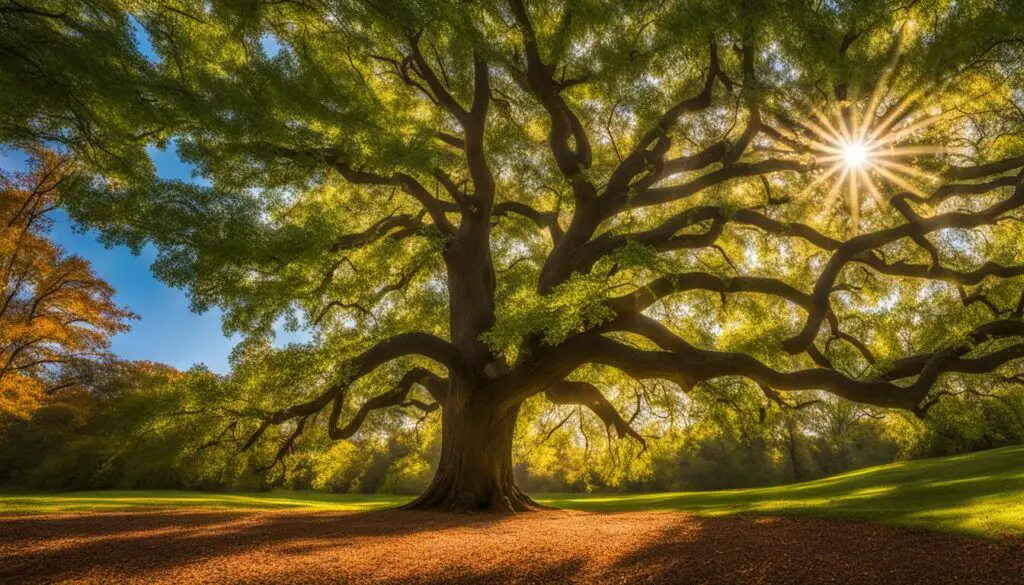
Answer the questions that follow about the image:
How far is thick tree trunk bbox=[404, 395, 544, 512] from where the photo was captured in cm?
1182

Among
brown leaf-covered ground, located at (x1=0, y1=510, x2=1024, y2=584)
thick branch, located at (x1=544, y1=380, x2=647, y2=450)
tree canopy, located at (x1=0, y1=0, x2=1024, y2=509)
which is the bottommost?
brown leaf-covered ground, located at (x1=0, y1=510, x2=1024, y2=584)

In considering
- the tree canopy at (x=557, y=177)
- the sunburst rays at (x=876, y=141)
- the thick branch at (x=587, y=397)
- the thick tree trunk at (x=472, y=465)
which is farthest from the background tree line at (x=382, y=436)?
the sunburst rays at (x=876, y=141)

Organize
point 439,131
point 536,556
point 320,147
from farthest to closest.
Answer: point 439,131
point 320,147
point 536,556

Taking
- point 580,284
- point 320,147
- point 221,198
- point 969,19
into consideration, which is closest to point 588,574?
point 580,284

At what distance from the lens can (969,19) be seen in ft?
28.6

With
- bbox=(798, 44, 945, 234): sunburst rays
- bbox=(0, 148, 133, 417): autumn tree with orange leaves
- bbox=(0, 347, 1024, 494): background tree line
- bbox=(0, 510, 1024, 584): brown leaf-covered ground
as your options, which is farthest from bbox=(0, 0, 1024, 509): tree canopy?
bbox=(0, 148, 133, 417): autumn tree with orange leaves

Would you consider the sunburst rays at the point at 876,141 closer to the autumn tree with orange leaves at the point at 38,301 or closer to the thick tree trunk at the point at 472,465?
the thick tree trunk at the point at 472,465

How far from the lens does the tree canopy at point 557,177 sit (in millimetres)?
8375

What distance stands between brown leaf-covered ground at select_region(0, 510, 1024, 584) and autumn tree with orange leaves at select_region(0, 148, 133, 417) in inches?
516

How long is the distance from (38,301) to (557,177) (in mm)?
21717

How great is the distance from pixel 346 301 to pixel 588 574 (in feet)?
34.7

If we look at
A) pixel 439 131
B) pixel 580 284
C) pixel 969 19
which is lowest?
pixel 580 284

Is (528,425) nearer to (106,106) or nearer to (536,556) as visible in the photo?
(536,556)

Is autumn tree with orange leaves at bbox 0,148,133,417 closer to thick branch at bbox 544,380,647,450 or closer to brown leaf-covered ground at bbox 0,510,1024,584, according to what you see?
brown leaf-covered ground at bbox 0,510,1024,584
